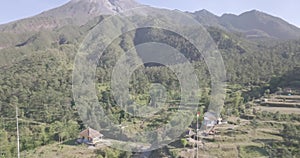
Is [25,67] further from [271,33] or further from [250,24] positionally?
[250,24]

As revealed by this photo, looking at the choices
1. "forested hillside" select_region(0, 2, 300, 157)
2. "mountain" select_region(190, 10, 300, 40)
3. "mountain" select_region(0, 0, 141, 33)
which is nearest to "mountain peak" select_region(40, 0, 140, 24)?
"mountain" select_region(0, 0, 141, 33)

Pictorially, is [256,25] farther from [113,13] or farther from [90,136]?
[90,136]

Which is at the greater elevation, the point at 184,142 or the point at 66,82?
the point at 66,82

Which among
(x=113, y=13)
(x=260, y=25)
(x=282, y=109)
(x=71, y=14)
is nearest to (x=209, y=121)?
(x=282, y=109)

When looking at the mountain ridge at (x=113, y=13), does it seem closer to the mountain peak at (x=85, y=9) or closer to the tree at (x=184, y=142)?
the mountain peak at (x=85, y=9)

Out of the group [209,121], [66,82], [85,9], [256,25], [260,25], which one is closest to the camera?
[209,121]

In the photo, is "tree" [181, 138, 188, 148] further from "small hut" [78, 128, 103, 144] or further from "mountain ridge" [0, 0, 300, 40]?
"mountain ridge" [0, 0, 300, 40]

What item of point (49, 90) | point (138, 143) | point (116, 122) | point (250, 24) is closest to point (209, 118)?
point (138, 143)

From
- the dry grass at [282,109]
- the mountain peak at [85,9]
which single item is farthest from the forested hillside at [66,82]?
the mountain peak at [85,9]
